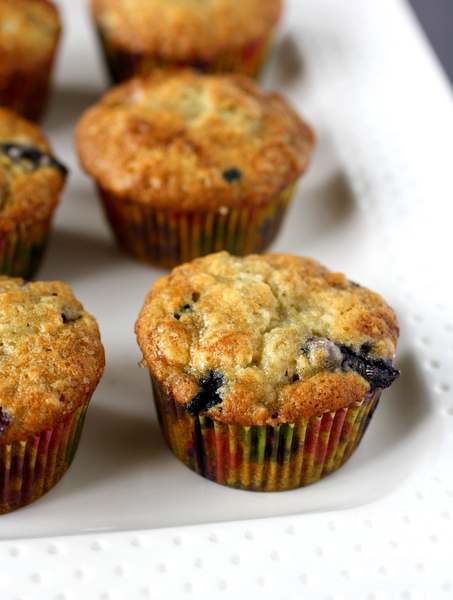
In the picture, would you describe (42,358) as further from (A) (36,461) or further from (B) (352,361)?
(B) (352,361)

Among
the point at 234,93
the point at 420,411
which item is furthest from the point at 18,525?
the point at 234,93

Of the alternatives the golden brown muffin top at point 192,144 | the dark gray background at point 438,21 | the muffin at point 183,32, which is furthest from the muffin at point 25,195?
the dark gray background at point 438,21

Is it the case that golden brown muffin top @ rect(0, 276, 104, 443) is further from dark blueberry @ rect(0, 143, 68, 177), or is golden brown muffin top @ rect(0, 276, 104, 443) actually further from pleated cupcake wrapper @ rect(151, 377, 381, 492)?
dark blueberry @ rect(0, 143, 68, 177)

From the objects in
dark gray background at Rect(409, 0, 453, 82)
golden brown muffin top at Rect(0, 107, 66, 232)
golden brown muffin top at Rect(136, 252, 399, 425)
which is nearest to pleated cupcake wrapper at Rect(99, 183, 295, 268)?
golden brown muffin top at Rect(0, 107, 66, 232)

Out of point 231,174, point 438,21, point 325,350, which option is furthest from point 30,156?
point 438,21

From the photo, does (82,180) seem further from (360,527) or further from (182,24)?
(360,527)

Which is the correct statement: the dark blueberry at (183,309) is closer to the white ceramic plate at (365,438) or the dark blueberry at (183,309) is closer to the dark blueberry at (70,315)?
the dark blueberry at (70,315)

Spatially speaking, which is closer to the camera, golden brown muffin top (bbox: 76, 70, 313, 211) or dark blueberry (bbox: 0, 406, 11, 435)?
dark blueberry (bbox: 0, 406, 11, 435)
